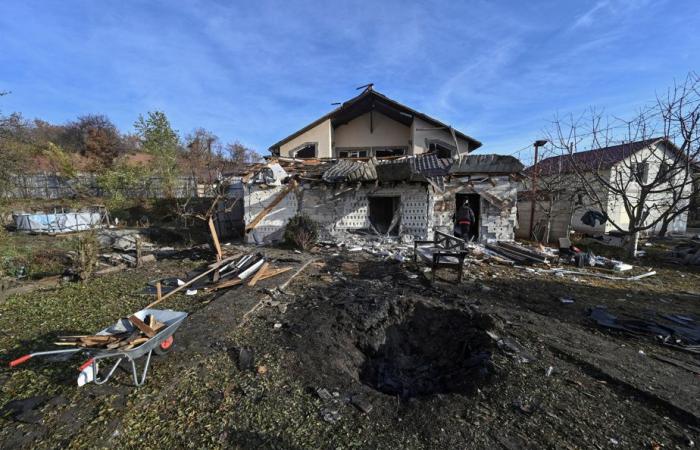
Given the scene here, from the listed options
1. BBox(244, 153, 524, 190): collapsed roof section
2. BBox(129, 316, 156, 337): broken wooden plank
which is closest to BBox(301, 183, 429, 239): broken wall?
BBox(244, 153, 524, 190): collapsed roof section

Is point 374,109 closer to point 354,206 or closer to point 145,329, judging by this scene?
point 354,206

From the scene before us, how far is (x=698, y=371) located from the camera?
366 centimetres

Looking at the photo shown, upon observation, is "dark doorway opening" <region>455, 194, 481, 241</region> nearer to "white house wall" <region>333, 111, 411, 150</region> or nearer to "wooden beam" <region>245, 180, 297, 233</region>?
"white house wall" <region>333, 111, 411, 150</region>

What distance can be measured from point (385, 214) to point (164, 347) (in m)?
10.1

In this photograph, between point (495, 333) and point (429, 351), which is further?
point (429, 351)

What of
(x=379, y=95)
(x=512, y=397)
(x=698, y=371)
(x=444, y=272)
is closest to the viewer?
(x=512, y=397)

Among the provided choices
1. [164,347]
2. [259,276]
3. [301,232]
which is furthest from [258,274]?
[301,232]

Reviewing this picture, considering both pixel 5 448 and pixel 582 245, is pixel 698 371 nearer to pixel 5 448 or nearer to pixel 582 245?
pixel 5 448

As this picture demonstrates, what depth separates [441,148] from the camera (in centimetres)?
1460

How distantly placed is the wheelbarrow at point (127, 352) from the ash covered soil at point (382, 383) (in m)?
0.18

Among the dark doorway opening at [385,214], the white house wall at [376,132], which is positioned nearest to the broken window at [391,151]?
the white house wall at [376,132]

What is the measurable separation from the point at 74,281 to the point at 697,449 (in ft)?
38.6

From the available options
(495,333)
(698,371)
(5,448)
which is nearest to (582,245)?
(698,371)

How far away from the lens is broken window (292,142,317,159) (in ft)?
49.1
